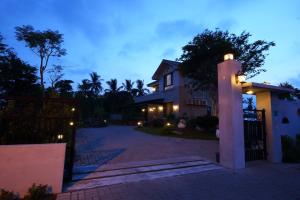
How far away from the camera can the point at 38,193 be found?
3.64 meters

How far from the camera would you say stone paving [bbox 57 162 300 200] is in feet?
12.9

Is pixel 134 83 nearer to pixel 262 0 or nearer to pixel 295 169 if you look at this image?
pixel 262 0

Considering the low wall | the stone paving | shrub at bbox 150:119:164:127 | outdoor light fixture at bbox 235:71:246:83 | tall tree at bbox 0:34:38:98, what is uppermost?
tall tree at bbox 0:34:38:98

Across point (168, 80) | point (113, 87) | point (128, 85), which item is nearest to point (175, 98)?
point (168, 80)

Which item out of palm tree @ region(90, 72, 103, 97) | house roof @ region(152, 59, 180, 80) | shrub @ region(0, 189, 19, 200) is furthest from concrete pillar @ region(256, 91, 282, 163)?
palm tree @ region(90, 72, 103, 97)

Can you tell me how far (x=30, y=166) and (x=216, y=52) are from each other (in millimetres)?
14593

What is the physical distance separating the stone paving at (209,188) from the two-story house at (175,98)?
1520cm

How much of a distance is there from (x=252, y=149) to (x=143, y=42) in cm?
3582

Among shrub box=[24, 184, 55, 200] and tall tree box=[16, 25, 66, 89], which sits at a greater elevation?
tall tree box=[16, 25, 66, 89]

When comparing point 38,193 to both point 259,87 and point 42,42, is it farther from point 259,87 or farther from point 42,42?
point 42,42

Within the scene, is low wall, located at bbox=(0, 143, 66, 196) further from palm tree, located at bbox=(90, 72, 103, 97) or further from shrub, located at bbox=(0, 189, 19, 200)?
palm tree, located at bbox=(90, 72, 103, 97)

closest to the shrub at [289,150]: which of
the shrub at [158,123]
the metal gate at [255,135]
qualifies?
the metal gate at [255,135]

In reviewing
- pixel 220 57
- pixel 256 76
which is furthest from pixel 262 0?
pixel 256 76

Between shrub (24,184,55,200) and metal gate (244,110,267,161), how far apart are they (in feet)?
21.6
